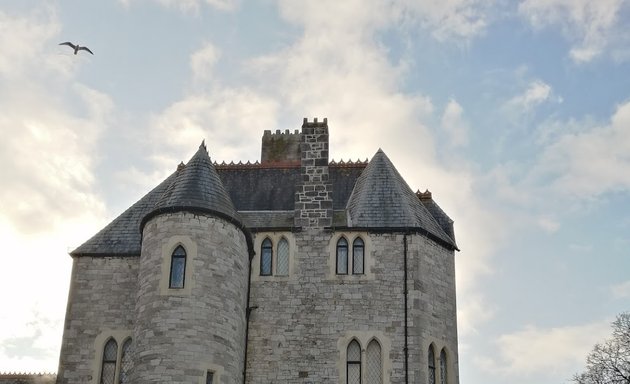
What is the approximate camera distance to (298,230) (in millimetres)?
27234

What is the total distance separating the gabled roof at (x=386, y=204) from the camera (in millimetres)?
26938

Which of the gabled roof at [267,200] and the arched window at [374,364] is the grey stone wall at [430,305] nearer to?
the gabled roof at [267,200]

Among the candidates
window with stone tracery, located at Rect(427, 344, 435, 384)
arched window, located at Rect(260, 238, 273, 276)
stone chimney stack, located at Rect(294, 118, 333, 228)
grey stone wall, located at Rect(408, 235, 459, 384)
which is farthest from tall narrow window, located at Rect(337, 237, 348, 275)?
window with stone tracery, located at Rect(427, 344, 435, 384)

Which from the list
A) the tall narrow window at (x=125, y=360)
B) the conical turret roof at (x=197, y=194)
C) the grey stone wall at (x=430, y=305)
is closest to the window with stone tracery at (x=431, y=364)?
the grey stone wall at (x=430, y=305)

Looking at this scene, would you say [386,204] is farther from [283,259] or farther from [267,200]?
[267,200]

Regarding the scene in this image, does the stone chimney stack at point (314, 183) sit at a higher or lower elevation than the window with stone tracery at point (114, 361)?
higher

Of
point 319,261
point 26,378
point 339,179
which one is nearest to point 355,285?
point 319,261

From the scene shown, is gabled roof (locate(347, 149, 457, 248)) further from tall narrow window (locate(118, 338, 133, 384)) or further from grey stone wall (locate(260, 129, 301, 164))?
tall narrow window (locate(118, 338, 133, 384))

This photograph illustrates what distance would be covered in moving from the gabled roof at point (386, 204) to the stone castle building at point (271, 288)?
60mm

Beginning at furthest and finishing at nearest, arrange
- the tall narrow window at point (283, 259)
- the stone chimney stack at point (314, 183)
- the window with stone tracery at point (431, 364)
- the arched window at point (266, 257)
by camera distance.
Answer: the stone chimney stack at point (314, 183)
the arched window at point (266, 257)
the tall narrow window at point (283, 259)
the window with stone tracery at point (431, 364)

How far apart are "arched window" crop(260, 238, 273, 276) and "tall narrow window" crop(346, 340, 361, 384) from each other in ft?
11.9

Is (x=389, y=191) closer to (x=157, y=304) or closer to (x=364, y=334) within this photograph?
(x=364, y=334)

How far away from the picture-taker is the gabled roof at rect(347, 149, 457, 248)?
26.9 metres

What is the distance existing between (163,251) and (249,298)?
3.61 meters
